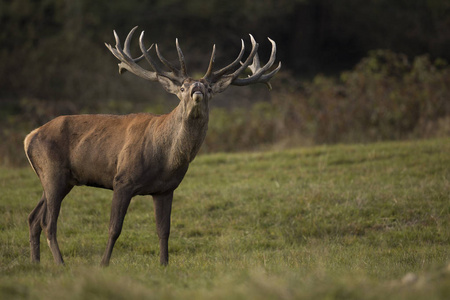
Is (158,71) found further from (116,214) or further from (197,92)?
(116,214)

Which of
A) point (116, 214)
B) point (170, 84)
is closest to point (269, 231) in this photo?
point (116, 214)

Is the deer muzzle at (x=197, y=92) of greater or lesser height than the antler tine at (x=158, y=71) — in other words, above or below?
below

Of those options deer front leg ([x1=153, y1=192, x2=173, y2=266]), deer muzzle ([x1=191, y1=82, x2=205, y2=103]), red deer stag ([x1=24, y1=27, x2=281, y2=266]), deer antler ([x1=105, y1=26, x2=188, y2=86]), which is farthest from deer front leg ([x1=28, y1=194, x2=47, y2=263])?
deer muzzle ([x1=191, y1=82, x2=205, y2=103])

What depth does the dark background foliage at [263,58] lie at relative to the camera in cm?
1653

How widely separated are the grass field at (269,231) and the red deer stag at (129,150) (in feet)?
1.98

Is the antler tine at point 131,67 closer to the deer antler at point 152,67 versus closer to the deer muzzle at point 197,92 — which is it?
the deer antler at point 152,67

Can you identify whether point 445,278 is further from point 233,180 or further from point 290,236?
point 233,180

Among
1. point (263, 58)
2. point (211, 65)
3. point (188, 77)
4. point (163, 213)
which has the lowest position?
point (163, 213)

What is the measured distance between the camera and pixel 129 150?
7.98 meters

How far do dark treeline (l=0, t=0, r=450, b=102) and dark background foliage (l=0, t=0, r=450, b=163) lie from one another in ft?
0.19

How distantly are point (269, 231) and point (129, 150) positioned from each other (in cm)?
291

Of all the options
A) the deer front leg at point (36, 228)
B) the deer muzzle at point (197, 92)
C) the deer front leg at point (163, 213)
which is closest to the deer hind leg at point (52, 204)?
the deer front leg at point (36, 228)

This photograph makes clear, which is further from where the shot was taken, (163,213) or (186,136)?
(163,213)

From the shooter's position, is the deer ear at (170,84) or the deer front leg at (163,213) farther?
the deer front leg at (163,213)
